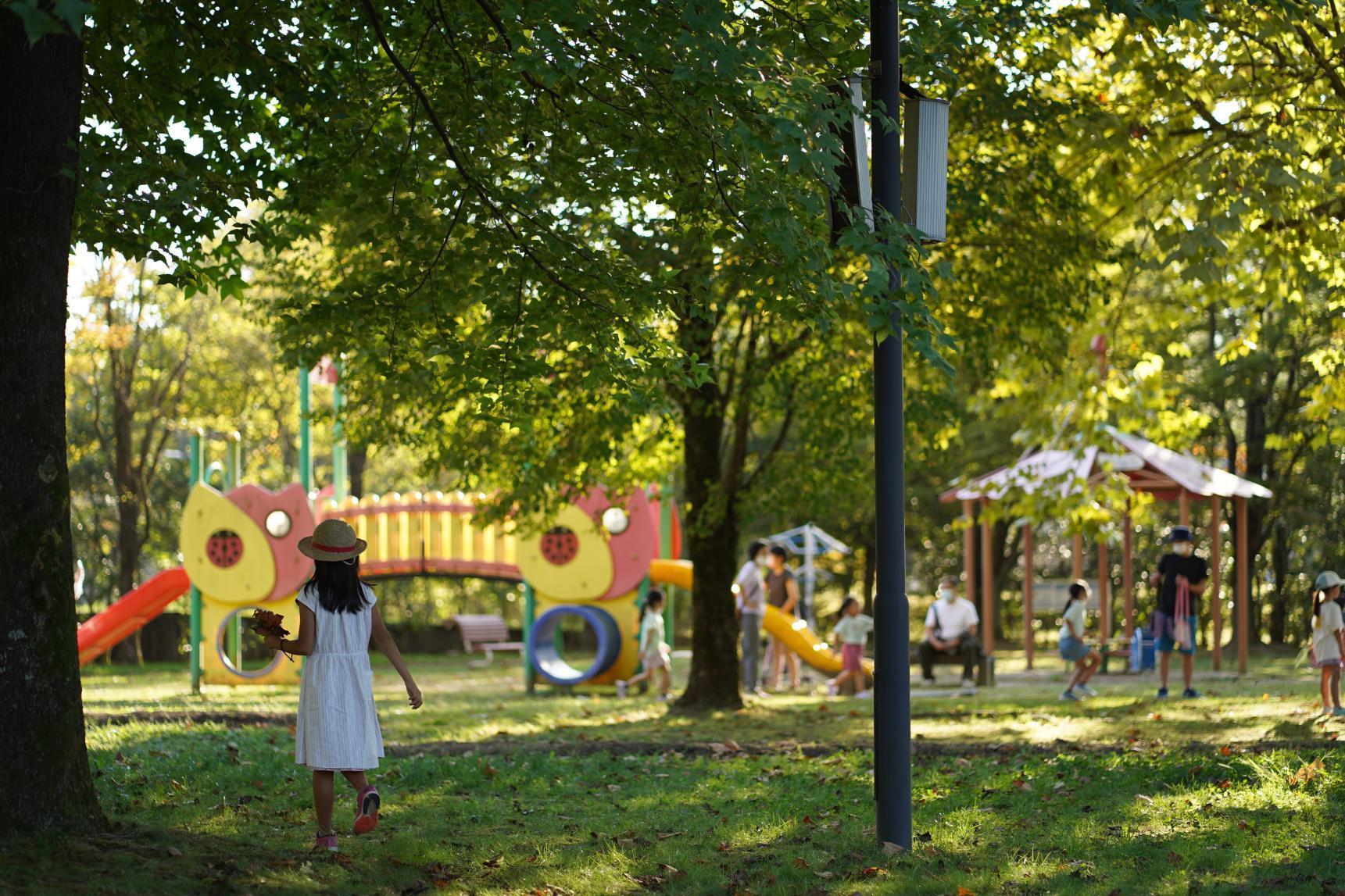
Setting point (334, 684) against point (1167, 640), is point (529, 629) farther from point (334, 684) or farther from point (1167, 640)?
point (334, 684)

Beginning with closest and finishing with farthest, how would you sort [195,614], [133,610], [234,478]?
[195,614] → [133,610] → [234,478]

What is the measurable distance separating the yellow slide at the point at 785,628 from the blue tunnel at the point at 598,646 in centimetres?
102

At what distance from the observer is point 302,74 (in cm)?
959

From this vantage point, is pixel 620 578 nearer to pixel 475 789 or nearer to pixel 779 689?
pixel 779 689

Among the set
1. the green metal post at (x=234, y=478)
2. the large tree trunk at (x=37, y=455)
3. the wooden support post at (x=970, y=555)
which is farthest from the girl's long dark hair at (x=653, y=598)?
the large tree trunk at (x=37, y=455)

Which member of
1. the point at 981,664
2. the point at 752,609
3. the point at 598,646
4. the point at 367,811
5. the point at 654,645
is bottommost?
the point at 981,664

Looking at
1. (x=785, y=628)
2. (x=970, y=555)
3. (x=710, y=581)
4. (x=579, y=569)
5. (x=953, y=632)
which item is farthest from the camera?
(x=970, y=555)

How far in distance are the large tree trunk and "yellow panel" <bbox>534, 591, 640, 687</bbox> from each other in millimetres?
14474

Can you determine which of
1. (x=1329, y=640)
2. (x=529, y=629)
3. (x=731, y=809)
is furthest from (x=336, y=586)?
(x=529, y=629)

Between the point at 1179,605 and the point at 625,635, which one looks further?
the point at 625,635

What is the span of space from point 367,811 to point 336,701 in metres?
0.56

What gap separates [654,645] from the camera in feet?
64.9

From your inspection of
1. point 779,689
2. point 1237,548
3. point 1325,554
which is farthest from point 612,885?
point 1325,554

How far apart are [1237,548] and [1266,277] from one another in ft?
38.0
